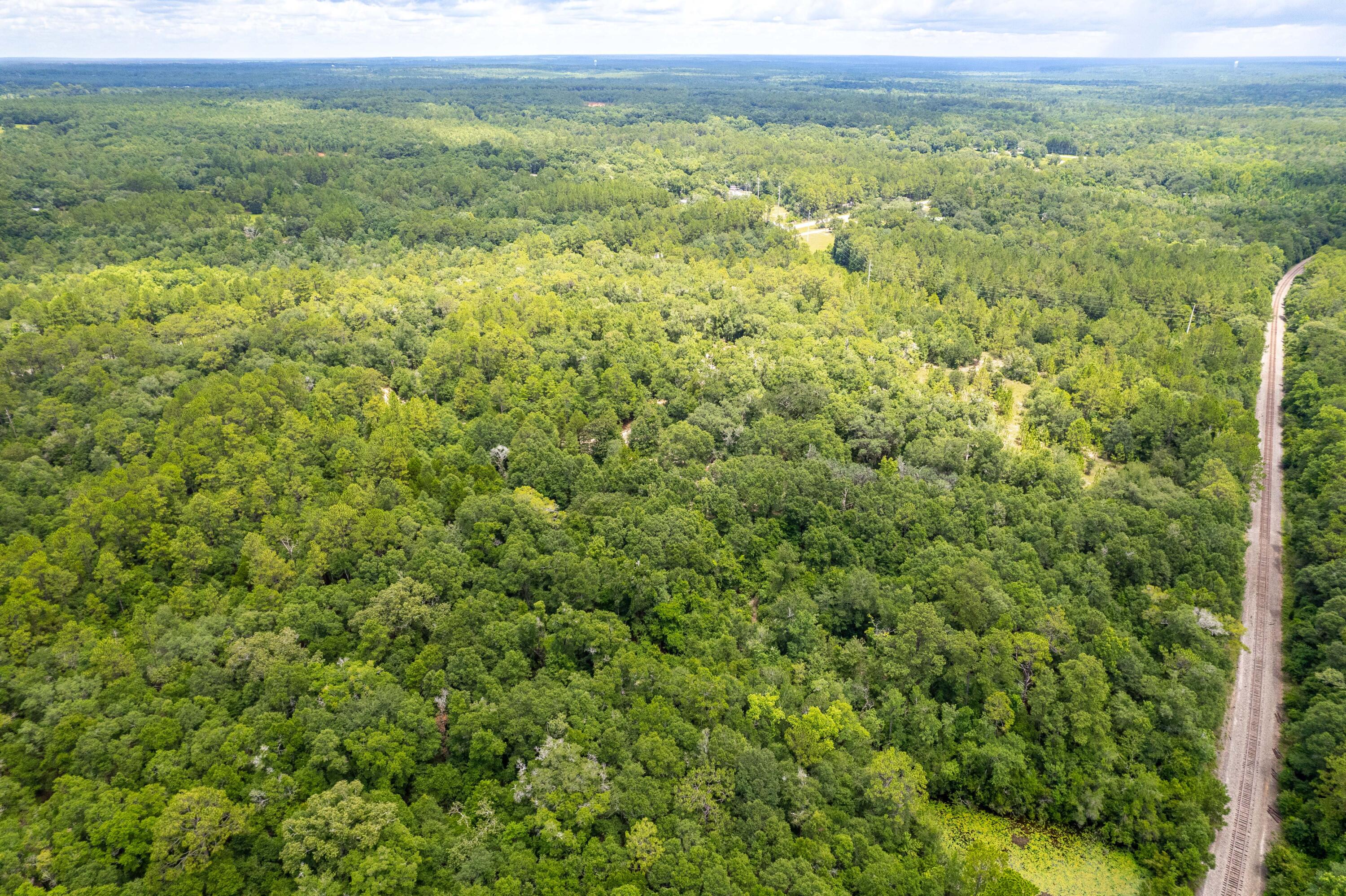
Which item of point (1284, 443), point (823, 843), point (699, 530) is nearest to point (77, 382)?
point (699, 530)

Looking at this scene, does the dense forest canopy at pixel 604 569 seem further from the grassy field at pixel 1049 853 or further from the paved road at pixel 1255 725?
the paved road at pixel 1255 725

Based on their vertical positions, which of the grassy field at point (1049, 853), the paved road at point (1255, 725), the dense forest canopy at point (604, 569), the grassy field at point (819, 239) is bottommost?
the grassy field at point (1049, 853)

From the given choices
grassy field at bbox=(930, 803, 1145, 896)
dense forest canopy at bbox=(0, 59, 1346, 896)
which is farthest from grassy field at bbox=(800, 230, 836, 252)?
grassy field at bbox=(930, 803, 1145, 896)

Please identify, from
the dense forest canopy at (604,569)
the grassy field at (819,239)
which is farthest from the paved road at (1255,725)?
the grassy field at (819,239)

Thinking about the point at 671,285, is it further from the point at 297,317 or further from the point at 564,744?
the point at 564,744

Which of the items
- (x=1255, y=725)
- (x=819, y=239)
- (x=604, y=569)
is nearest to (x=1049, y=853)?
(x=1255, y=725)

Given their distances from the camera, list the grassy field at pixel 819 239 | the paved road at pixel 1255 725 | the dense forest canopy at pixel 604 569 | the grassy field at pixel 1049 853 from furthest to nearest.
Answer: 1. the grassy field at pixel 819 239
2. the grassy field at pixel 1049 853
3. the paved road at pixel 1255 725
4. the dense forest canopy at pixel 604 569

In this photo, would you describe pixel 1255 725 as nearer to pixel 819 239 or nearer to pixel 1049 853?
pixel 1049 853
